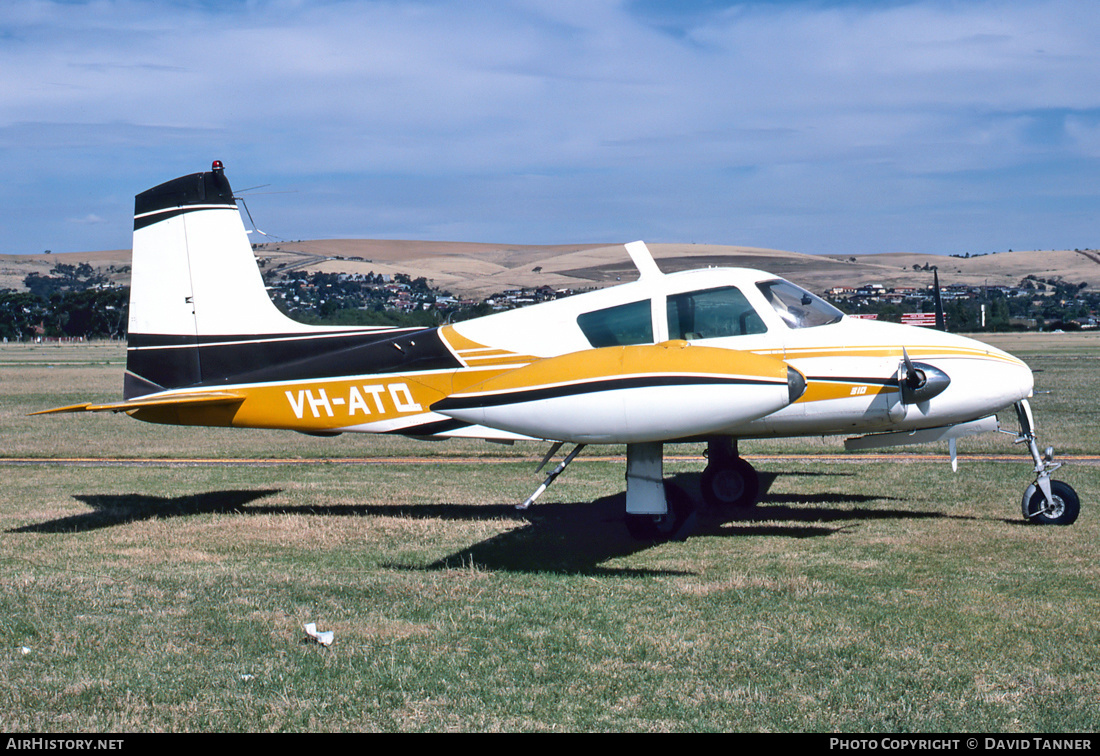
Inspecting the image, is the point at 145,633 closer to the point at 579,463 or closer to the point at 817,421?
the point at 817,421

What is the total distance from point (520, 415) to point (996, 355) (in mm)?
5156

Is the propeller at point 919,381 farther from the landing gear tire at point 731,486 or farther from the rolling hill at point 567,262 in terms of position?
the rolling hill at point 567,262

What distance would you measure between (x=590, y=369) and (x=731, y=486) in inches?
173

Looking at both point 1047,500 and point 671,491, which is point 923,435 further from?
point 671,491

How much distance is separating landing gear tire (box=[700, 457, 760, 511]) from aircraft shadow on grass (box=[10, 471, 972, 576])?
195 mm

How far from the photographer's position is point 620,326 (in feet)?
32.2

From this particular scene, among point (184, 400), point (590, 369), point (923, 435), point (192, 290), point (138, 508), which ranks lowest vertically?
point (138, 508)

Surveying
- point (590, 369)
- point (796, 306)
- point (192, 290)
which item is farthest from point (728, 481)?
point (192, 290)

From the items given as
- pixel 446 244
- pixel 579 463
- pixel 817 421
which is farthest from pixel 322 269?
pixel 817 421

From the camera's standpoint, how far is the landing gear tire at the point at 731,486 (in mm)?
11703

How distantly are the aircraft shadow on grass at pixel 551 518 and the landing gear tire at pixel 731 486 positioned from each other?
0.64 ft

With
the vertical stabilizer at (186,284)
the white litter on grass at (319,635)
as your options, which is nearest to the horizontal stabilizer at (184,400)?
the vertical stabilizer at (186,284)

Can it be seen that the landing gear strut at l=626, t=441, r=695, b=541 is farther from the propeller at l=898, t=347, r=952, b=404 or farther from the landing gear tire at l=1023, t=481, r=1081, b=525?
the landing gear tire at l=1023, t=481, r=1081, b=525

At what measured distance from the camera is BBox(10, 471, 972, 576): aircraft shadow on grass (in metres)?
9.15
